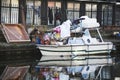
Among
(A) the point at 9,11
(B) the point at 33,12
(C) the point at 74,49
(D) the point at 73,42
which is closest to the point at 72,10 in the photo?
(B) the point at 33,12

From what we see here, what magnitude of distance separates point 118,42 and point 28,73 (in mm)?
17064

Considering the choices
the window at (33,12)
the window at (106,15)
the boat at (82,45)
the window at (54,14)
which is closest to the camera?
the boat at (82,45)

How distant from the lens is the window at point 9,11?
35.5m

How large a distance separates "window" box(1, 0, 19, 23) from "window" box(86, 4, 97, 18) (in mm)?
9196

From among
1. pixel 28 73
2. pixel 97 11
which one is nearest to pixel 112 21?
pixel 97 11

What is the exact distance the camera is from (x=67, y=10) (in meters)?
40.5

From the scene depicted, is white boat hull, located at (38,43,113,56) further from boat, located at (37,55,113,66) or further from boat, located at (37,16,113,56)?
boat, located at (37,55,113,66)

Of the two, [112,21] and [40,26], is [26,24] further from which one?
[112,21]

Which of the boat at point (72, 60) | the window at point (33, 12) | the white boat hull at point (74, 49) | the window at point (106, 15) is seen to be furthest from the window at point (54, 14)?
the boat at point (72, 60)

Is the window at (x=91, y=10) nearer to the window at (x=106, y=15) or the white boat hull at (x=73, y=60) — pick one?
the window at (x=106, y=15)

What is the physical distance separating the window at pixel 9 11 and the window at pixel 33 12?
4.53 feet

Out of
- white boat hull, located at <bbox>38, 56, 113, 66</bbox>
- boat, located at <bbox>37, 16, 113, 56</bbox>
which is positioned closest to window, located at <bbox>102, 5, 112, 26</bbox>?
boat, located at <bbox>37, 16, 113, 56</bbox>

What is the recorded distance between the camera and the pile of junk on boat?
3114cm

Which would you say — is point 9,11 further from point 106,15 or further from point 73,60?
point 106,15
